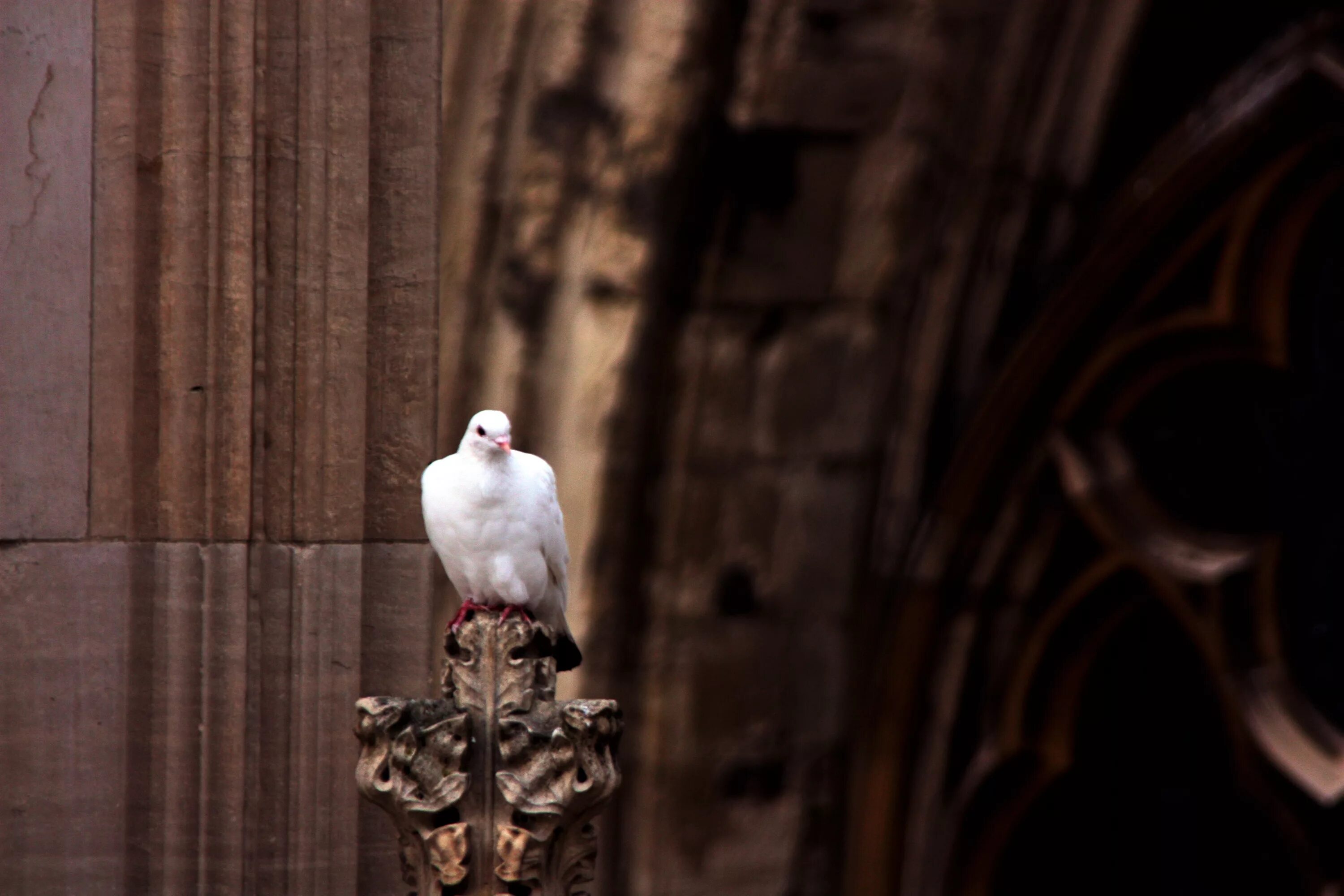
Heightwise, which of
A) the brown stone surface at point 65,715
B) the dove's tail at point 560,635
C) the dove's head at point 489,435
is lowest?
the brown stone surface at point 65,715

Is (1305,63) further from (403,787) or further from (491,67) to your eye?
(403,787)

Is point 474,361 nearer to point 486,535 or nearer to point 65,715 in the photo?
point 65,715

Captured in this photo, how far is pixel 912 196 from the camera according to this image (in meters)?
3.66

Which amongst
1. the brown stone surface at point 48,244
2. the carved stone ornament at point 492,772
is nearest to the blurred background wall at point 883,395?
the brown stone surface at point 48,244

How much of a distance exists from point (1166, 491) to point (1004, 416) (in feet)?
0.98

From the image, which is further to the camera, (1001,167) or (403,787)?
(1001,167)

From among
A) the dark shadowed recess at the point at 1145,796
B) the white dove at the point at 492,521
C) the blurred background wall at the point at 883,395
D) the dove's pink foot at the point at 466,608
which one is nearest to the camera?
the dove's pink foot at the point at 466,608

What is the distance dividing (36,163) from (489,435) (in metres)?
0.87

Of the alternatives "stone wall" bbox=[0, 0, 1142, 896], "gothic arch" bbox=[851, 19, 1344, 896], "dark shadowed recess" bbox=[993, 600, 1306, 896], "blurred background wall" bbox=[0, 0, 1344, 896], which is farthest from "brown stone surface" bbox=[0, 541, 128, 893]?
"dark shadowed recess" bbox=[993, 600, 1306, 896]

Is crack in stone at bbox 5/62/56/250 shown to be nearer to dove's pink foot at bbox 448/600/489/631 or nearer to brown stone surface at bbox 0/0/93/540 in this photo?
brown stone surface at bbox 0/0/93/540

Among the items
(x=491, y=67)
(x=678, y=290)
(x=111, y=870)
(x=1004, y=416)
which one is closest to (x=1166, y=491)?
(x=1004, y=416)

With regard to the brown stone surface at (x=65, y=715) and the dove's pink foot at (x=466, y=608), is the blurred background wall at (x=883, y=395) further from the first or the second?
the dove's pink foot at (x=466, y=608)

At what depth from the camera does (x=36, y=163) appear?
9.12 ft

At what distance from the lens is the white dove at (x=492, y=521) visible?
7.54 feet
